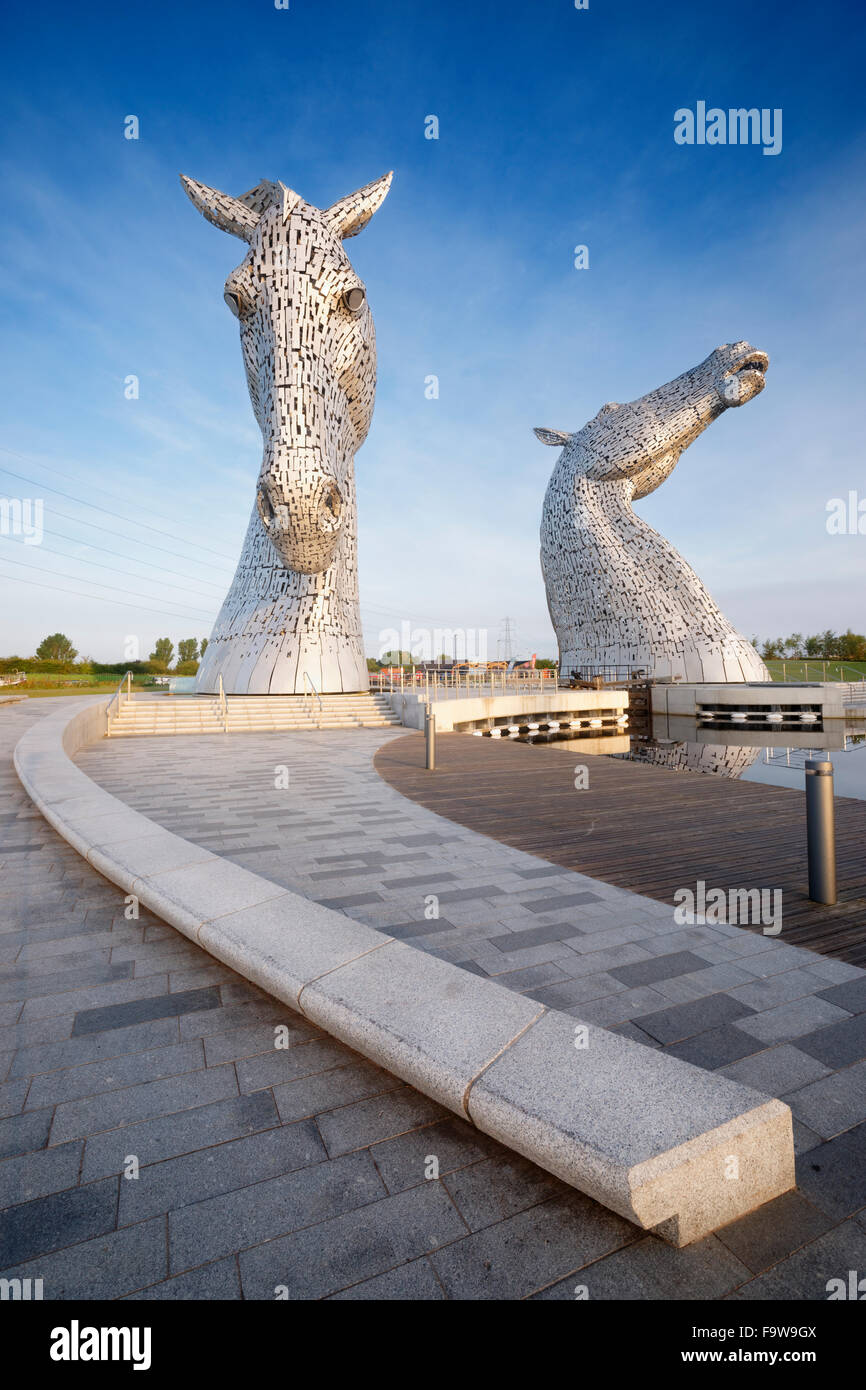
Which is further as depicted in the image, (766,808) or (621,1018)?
(766,808)

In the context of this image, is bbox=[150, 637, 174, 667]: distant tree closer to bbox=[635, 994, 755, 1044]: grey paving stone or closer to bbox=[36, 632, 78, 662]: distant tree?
bbox=[36, 632, 78, 662]: distant tree

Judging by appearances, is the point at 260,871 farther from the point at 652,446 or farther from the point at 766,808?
the point at 652,446

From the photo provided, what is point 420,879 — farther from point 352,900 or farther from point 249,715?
point 249,715

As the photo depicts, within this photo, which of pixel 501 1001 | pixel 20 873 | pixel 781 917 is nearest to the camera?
pixel 501 1001

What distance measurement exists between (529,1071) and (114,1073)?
67.6 inches

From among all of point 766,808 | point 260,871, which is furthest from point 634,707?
point 260,871

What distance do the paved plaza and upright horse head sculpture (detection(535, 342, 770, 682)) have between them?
2678cm

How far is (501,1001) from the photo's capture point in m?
2.64

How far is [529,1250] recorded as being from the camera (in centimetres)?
171

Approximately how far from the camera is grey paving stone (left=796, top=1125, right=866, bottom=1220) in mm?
1890

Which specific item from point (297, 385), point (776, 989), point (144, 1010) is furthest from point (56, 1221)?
point (297, 385)

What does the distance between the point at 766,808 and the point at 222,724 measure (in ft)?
47.6

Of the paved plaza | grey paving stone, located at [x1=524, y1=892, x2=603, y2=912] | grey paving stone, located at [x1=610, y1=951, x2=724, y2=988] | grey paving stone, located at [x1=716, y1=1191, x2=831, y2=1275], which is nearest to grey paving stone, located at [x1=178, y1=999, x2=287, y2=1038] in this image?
the paved plaza

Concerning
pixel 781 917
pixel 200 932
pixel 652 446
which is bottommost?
pixel 781 917
